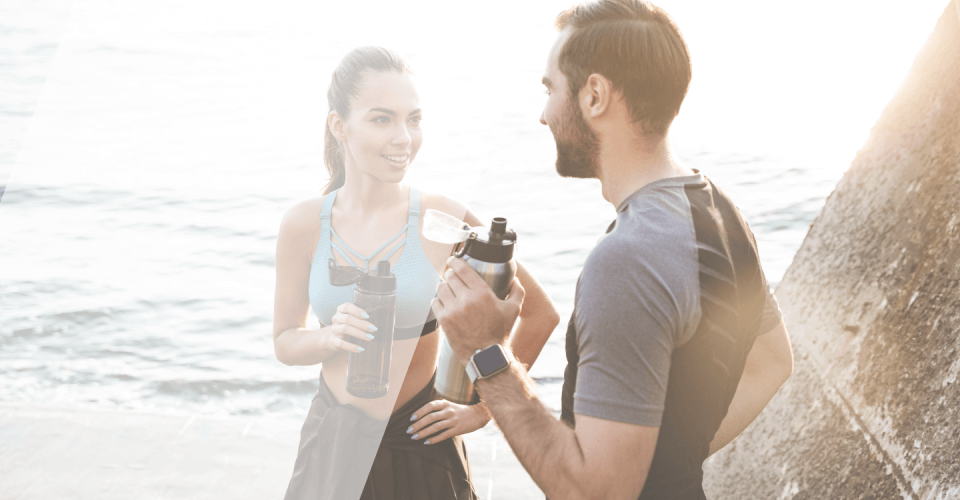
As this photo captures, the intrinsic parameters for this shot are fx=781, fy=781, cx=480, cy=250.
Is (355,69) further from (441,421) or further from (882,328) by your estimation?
(882,328)

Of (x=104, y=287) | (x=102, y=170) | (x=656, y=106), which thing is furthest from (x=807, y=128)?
(x=656, y=106)

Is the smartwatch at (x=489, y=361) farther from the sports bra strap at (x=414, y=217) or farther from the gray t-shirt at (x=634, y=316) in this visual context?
the sports bra strap at (x=414, y=217)

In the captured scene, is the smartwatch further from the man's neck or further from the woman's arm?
the woman's arm

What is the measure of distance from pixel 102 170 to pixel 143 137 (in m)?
2.22

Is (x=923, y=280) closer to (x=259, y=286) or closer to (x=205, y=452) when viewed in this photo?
(x=205, y=452)

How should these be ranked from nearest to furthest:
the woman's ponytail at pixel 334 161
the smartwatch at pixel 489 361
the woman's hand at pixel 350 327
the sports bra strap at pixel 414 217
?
1. the smartwatch at pixel 489 361
2. the woman's hand at pixel 350 327
3. the sports bra strap at pixel 414 217
4. the woman's ponytail at pixel 334 161

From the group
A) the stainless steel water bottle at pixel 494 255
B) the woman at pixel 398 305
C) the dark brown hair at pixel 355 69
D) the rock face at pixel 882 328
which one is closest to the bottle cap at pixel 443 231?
the stainless steel water bottle at pixel 494 255

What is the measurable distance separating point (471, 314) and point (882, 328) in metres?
1.47

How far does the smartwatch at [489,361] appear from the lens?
1699 millimetres

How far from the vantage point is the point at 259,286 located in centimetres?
856

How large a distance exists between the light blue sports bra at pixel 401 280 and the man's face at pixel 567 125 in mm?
879

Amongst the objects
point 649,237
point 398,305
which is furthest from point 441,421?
point 649,237

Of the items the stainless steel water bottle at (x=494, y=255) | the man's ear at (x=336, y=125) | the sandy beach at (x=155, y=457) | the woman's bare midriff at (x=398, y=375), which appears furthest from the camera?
the sandy beach at (x=155, y=457)

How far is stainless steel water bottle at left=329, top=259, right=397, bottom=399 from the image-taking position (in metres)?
2.28
